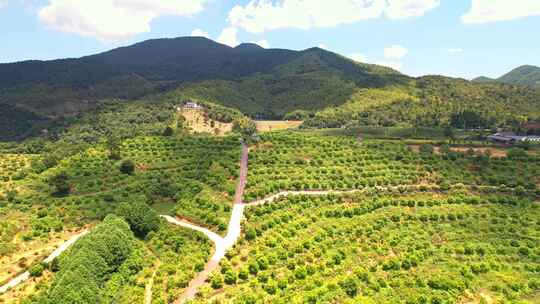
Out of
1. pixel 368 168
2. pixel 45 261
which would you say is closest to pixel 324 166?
pixel 368 168

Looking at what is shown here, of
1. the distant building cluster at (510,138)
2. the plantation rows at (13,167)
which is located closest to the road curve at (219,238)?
the plantation rows at (13,167)

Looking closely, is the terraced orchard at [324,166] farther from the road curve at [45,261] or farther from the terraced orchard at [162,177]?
the road curve at [45,261]

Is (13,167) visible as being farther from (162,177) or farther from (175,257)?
(175,257)

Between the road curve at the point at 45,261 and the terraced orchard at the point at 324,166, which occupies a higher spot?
the terraced orchard at the point at 324,166

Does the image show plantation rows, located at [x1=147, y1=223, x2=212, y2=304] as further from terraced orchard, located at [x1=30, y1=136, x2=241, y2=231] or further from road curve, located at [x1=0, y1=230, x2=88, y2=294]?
road curve, located at [x1=0, y1=230, x2=88, y2=294]

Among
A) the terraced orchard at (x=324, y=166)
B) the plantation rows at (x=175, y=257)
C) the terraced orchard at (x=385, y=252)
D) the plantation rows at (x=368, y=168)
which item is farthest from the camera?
the plantation rows at (x=368, y=168)

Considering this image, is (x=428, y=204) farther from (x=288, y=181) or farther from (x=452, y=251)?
(x=288, y=181)
